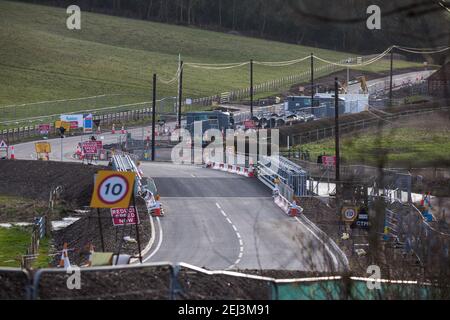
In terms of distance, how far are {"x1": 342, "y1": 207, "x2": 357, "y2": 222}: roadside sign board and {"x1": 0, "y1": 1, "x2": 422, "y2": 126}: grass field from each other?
49.8 meters

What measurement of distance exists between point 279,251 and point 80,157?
29104 mm

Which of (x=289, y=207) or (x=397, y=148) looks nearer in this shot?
(x=397, y=148)

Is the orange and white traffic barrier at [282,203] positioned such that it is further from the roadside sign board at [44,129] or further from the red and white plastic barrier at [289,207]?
the roadside sign board at [44,129]

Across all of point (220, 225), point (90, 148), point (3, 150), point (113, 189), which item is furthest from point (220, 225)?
point (3, 150)

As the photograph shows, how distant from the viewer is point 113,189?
18.4m

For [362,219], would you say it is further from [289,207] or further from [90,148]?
[90,148]

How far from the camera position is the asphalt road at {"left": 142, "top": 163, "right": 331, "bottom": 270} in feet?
78.3

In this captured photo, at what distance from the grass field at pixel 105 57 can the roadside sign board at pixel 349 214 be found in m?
49.8

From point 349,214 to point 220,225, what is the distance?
5476 mm

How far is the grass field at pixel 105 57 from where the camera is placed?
278 ft

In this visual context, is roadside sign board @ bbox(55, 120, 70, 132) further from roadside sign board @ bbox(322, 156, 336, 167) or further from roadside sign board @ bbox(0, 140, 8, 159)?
roadside sign board @ bbox(322, 156, 336, 167)

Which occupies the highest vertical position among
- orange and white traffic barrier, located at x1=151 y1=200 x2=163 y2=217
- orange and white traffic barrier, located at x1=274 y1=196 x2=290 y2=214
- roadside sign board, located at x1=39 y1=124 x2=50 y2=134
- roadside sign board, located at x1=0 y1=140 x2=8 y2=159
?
roadside sign board, located at x1=39 y1=124 x2=50 y2=134

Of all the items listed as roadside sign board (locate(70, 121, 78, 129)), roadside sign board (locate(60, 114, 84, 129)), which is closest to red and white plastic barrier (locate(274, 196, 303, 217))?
roadside sign board (locate(60, 114, 84, 129))
